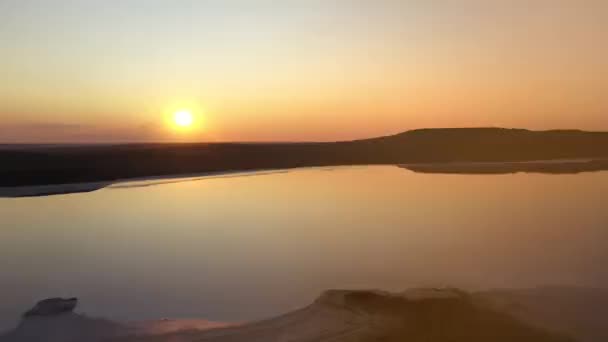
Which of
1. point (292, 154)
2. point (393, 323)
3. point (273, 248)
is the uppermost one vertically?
point (292, 154)

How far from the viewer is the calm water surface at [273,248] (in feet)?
25.5

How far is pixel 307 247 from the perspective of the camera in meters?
10.4

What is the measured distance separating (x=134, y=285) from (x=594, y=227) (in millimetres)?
10176

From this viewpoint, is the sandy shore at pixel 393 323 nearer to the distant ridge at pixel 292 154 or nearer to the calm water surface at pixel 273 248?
the calm water surface at pixel 273 248

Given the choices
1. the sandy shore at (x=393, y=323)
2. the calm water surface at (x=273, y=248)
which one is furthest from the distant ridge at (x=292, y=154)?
the sandy shore at (x=393, y=323)

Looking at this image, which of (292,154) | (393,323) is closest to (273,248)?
(393,323)

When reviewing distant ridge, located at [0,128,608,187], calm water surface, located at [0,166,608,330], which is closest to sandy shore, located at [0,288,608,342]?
calm water surface, located at [0,166,608,330]

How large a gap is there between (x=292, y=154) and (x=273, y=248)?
45328 millimetres

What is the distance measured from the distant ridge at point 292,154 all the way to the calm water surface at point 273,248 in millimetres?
12311

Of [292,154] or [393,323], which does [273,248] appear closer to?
[393,323]

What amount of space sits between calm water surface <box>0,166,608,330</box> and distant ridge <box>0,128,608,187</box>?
12.3 meters

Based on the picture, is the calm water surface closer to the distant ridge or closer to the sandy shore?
the sandy shore

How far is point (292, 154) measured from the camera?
5562 cm

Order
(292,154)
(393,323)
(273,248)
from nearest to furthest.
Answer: (393,323) < (273,248) < (292,154)
